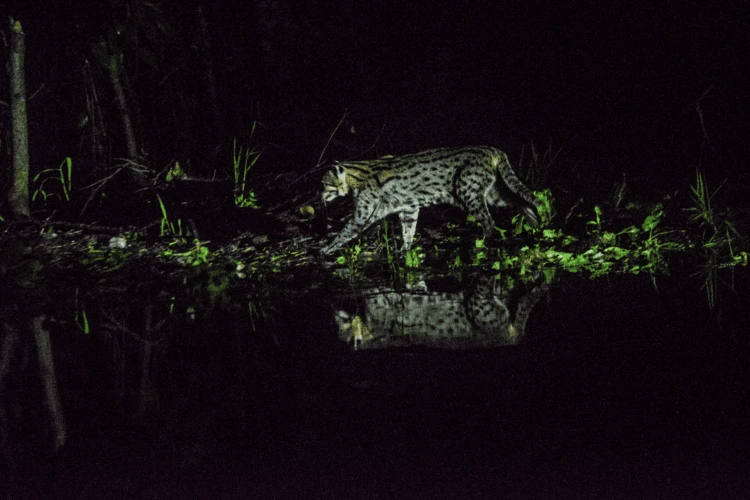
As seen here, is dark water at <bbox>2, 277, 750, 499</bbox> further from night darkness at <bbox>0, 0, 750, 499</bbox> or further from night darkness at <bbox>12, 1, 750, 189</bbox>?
night darkness at <bbox>12, 1, 750, 189</bbox>

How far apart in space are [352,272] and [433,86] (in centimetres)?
504

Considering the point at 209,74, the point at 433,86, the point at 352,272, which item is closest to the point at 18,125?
the point at 209,74

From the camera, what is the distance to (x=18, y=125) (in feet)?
22.6

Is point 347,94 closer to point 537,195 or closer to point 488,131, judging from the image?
point 488,131

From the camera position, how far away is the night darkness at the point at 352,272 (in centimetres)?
281

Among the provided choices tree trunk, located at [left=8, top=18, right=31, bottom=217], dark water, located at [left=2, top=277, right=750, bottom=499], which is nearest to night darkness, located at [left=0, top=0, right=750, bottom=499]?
dark water, located at [left=2, top=277, right=750, bottom=499]

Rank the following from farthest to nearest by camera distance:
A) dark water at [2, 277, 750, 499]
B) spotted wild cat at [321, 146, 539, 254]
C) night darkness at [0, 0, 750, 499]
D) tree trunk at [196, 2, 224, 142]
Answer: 1. tree trunk at [196, 2, 224, 142]
2. spotted wild cat at [321, 146, 539, 254]
3. night darkness at [0, 0, 750, 499]
4. dark water at [2, 277, 750, 499]

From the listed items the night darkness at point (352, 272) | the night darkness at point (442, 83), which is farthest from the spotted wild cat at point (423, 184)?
the night darkness at point (442, 83)

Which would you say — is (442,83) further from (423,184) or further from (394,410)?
(394,410)

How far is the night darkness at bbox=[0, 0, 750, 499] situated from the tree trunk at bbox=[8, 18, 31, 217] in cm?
22

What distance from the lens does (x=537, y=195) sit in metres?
7.42

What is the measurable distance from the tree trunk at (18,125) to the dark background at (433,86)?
85cm

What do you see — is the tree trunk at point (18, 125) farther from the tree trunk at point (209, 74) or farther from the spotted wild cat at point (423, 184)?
the tree trunk at point (209, 74)

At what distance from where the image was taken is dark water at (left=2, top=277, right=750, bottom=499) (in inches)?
104
